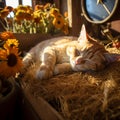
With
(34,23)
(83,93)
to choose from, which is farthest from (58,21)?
(83,93)

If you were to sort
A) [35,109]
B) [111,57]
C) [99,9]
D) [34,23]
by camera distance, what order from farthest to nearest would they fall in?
1. [34,23]
2. [99,9]
3. [111,57]
4. [35,109]

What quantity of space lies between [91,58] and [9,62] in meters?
0.37

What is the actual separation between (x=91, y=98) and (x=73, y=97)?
0.06 m

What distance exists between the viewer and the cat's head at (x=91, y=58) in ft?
3.35

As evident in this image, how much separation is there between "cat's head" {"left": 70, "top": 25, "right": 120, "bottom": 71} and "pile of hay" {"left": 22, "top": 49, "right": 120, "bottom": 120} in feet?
0.11

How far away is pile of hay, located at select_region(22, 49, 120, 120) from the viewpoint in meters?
0.69

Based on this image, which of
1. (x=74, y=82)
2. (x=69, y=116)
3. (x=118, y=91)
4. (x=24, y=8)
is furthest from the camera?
(x=24, y=8)

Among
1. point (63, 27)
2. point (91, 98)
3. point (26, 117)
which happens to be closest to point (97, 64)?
point (91, 98)

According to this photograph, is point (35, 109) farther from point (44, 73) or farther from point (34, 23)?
point (34, 23)

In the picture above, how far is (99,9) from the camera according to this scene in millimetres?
1393

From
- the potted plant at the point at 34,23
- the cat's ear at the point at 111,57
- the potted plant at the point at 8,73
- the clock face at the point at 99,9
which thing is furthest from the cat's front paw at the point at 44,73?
the potted plant at the point at 34,23

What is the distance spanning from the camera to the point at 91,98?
763 millimetres

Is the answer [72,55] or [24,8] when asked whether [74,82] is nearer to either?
[72,55]

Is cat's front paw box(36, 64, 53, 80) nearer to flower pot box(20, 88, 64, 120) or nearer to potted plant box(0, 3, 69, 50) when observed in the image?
flower pot box(20, 88, 64, 120)
